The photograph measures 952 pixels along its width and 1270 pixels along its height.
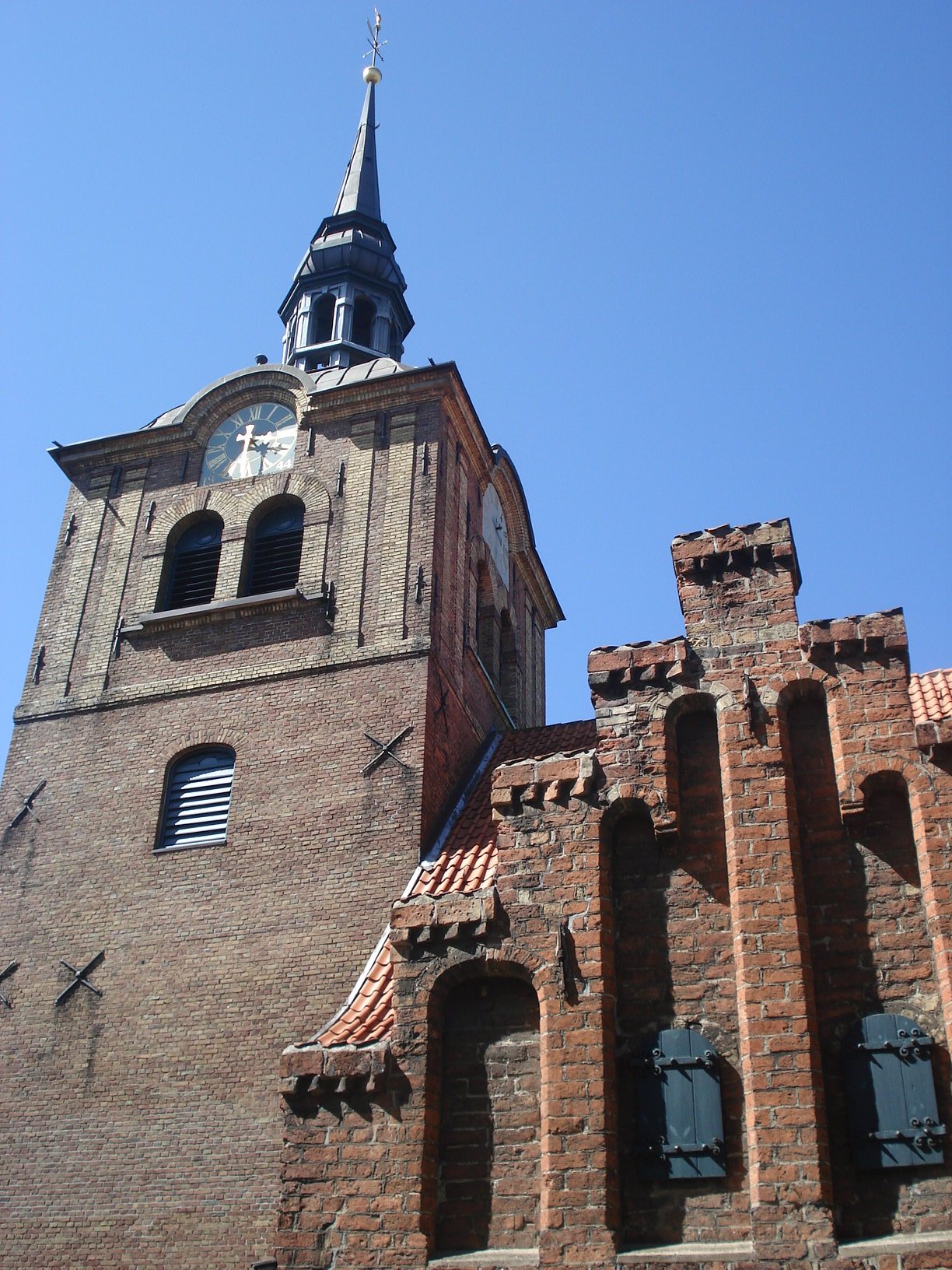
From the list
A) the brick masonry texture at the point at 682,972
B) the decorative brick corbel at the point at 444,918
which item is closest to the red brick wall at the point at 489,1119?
the brick masonry texture at the point at 682,972

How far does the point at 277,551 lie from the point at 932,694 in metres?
9.61

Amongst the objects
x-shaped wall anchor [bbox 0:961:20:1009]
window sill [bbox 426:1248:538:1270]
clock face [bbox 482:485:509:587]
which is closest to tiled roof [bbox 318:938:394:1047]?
window sill [bbox 426:1248:538:1270]

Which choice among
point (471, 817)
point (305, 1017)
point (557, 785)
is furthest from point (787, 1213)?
point (471, 817)

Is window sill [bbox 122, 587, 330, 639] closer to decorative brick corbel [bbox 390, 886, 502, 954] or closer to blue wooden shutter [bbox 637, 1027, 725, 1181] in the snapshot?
decorative brick corbel [bbox 390, 886, 502, 954]

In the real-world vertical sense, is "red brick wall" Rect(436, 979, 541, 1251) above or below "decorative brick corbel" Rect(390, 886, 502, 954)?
below

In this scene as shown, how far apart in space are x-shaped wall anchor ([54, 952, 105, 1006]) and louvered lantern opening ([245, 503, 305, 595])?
568 cm

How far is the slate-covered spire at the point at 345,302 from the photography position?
25.5m

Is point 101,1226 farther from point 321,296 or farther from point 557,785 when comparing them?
point 321,296

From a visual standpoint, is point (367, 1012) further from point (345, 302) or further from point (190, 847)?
point (345, 302)

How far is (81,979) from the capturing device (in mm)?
16328

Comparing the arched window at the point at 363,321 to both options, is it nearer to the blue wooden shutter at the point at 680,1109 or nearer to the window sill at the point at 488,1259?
the blue wooden shutter at the point at 680,1109

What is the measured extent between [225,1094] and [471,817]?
4.23 metres

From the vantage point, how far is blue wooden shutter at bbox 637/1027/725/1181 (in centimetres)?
1030

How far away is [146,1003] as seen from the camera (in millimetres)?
15828
